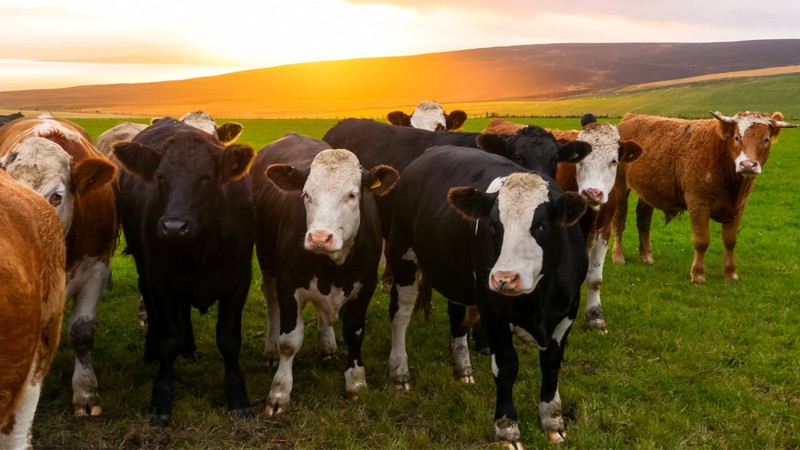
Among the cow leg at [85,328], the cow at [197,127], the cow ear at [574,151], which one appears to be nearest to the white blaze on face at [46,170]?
the cow leg at [85,328]

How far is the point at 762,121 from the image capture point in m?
9.46

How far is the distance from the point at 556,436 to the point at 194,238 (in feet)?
9.54

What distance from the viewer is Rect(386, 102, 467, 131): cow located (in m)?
10.8

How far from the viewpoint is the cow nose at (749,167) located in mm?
9070

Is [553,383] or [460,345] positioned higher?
[553,383]

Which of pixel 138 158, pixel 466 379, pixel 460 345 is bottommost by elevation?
pixel 466 379

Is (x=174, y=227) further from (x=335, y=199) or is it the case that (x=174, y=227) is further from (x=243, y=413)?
(x=243, y=413)

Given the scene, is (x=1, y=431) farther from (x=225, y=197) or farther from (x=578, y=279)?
(x=578, y=279)

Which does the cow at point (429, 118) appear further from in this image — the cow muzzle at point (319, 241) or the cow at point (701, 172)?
the cow muzzle at point (319, 241)

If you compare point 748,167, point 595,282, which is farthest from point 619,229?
point 595,282

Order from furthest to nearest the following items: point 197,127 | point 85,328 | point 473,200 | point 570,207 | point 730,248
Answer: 1. point 730,248
2. point 197,127
3. point 85,328
4. point 473,200
5. point 570,207

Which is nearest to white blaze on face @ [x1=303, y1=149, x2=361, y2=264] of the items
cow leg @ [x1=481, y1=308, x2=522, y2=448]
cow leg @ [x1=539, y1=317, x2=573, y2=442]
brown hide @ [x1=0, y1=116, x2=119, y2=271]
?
cow leg @ [x1=481, y1=308, x2=522, y2=448]

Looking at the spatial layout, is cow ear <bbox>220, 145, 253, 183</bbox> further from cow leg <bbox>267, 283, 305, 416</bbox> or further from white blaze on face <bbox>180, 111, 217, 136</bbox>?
white blaze on face <bbox>180, 111, 217, 136</bbox>

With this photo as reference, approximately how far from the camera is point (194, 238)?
5.19 meters
